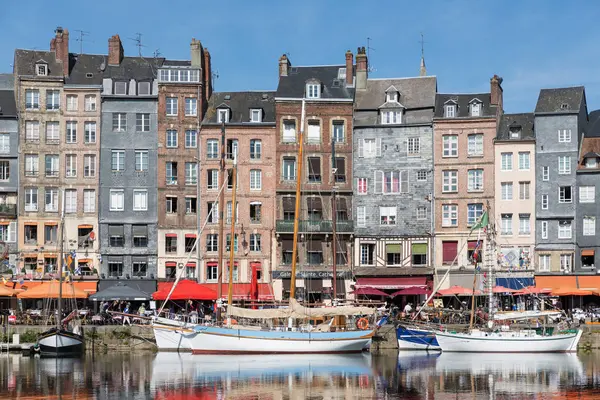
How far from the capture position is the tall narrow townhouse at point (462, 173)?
76062 millimetres

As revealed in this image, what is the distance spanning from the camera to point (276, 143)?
254 feet

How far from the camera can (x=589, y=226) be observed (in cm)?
7488

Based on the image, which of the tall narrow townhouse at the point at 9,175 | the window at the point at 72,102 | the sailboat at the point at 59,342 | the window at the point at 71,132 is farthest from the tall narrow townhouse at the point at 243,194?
the sailboat at the point at 59,342

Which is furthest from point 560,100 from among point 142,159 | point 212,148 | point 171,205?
point 142,159

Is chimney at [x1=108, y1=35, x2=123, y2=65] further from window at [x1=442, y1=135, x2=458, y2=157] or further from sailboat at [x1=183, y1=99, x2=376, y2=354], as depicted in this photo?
window at [x1=442, y1=135, x2=458, y2=157]

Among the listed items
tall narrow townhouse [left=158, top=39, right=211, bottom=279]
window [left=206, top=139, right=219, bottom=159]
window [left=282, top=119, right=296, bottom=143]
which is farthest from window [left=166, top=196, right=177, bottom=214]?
window [left=282, top=119, right=296, bottom=143]

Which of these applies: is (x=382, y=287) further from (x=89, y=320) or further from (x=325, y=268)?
(x=89, y=320)

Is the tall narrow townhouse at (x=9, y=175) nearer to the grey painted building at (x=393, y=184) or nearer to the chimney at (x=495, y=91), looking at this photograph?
the grey painted building at (x=393, y=184)

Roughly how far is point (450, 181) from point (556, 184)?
727 centimetres

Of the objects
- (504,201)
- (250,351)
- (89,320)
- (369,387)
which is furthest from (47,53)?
(369,387)

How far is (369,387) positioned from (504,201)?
2952cm

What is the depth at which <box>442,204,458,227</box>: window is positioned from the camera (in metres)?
76.6

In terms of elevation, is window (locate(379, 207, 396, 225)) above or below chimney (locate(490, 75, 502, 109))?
below

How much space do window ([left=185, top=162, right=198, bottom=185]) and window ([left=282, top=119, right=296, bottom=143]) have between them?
6.61 meters
